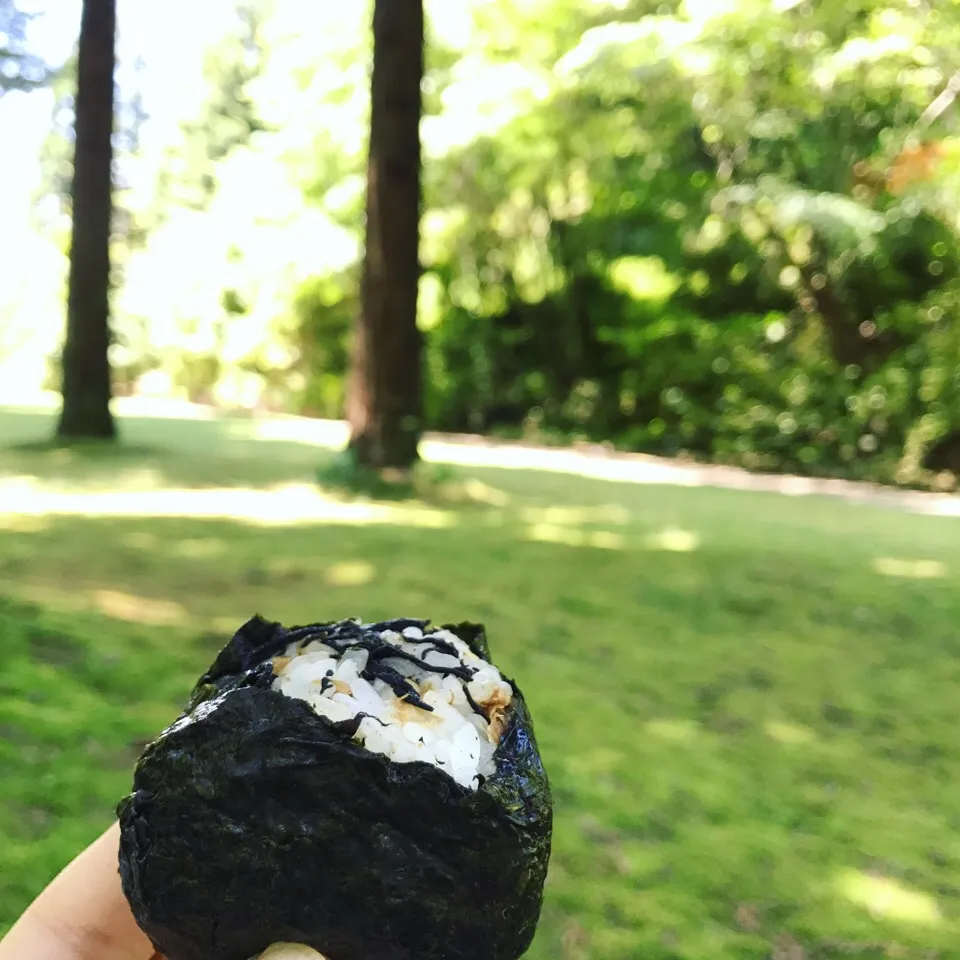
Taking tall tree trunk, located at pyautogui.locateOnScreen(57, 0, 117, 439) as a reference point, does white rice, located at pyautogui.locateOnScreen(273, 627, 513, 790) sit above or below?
below

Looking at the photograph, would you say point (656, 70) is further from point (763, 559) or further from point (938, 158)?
point (763, 559)

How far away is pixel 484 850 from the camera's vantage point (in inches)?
41.3

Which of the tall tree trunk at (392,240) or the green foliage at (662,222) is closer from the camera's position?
the tall tree trunk at (392,240)

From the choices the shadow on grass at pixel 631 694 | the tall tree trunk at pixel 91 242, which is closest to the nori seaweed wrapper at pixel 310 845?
the shadow on grass at pixel 631 694

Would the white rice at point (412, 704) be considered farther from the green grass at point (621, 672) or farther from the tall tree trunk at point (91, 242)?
the tall tree trunk at point (91, 242)

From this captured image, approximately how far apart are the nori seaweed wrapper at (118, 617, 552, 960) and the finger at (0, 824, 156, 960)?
0.70 feet

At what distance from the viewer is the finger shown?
121 cm

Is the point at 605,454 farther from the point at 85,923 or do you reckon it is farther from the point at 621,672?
the point at 85,923

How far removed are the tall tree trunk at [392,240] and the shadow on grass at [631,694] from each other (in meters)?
1.33

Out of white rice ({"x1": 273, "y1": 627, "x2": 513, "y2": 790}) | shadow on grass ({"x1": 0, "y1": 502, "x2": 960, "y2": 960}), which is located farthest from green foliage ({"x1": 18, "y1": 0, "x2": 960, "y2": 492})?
white rice ({"x1": 273, "y1": 627, "x2": 513, "y2": 790})

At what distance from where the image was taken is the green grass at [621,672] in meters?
1.78

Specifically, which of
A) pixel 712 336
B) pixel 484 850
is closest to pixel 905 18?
pixel 712 336

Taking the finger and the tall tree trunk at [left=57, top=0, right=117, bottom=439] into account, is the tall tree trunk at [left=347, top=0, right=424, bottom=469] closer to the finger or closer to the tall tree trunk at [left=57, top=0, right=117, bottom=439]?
the tall tree trunk at [left=57, top=0, right=117, bottom=439]

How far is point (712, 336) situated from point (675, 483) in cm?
314
